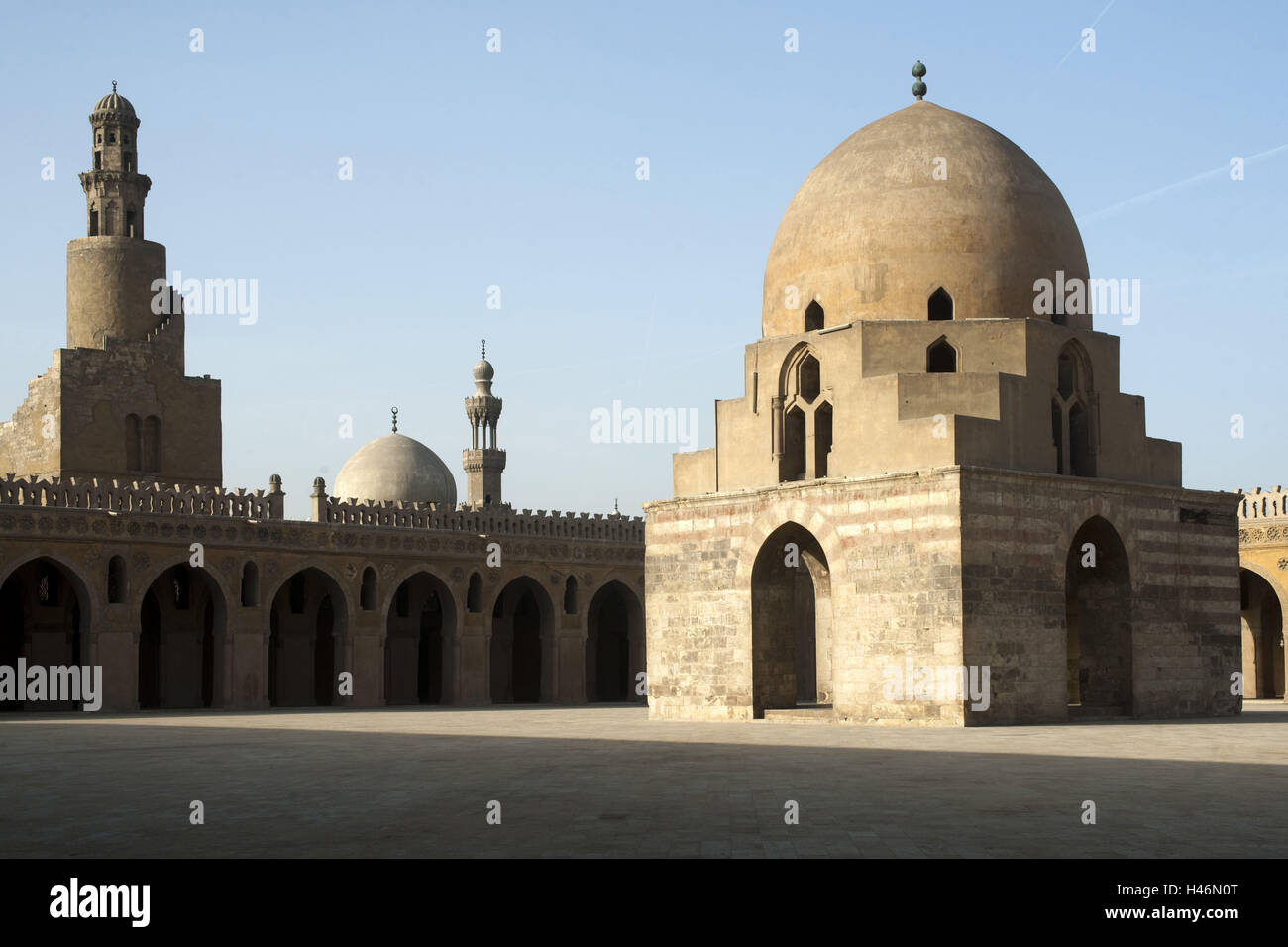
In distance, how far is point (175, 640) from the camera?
32344 millimetres

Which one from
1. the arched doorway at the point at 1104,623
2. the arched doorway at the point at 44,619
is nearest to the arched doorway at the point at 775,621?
the arched doorway at the point at 1104,623

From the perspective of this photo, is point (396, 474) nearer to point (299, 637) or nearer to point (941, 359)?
point (299, 637)

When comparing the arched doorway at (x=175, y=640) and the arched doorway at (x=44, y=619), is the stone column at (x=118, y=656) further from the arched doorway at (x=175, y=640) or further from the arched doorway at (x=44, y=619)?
the arched doorway at (x=175, y=640)

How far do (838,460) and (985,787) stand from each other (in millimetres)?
10541

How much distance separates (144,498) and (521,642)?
37.2 feet

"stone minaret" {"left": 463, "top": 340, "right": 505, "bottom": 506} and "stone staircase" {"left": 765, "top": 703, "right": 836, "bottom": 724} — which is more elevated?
"stone minaret" {"left": 463, "top": 340, "right": 505, "bottom": 506}

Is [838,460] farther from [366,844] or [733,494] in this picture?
[366,844]

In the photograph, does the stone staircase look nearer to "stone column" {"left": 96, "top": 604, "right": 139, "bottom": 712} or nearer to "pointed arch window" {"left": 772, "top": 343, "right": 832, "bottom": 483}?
"pointed arch window" {"left": 772, "top": 343, "right": 832, "bottom": 483}

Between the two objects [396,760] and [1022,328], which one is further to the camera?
[1022,328]

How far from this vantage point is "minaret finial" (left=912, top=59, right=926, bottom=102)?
24516mm

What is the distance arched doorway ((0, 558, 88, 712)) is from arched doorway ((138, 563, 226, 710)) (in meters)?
1.38

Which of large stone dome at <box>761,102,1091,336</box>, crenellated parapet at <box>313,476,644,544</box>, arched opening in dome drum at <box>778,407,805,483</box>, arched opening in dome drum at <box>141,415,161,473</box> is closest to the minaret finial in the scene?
large stone dome at <box>761,102,1091,336</box>
